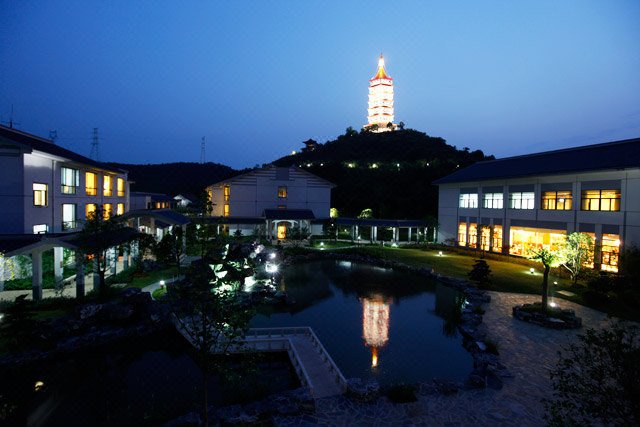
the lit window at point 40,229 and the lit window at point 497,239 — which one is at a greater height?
the lit window at point 40,229

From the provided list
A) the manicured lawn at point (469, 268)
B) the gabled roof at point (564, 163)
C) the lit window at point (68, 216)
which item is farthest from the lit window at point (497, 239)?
the lit window at point (68, 216)

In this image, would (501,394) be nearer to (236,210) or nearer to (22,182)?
(22,182)

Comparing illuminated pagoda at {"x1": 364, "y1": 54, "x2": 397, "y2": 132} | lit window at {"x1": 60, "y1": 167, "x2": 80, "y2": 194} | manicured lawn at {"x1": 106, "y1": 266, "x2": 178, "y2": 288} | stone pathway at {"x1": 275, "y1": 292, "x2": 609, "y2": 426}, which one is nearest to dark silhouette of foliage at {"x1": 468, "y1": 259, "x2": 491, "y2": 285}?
stone pathway at {"x1": 275, "y1": 292, "x2": 609, "y2": 426}

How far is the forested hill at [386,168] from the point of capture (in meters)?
54.7

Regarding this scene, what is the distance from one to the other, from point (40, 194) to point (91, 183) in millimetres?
6163

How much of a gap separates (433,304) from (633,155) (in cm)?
1692

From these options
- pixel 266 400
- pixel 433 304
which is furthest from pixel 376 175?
pixel 266 400

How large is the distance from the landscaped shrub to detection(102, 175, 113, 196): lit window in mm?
27165

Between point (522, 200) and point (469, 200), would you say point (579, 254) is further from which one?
point (469, 200)

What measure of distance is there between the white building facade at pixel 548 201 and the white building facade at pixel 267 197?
1526 cm

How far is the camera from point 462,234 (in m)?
→ 35.9

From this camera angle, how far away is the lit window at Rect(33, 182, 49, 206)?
19239mm

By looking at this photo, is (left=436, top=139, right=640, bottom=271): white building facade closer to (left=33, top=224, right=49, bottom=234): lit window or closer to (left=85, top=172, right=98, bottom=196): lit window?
(left=33, top=224, right=49, bottom=234): lit window

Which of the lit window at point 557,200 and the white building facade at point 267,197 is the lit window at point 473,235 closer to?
the lit window at point 557,200
